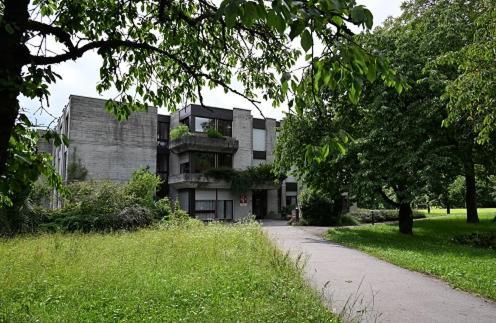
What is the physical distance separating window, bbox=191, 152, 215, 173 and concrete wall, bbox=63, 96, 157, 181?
3.74 m

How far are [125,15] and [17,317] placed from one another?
422 cm

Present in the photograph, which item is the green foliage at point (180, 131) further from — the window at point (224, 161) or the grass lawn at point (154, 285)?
the grass lawn at point (154, 285)

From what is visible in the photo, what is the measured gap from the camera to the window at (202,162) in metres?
38.2

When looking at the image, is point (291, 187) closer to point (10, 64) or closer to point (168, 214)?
point (168, 214)

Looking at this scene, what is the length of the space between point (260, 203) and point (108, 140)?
53.4 feet

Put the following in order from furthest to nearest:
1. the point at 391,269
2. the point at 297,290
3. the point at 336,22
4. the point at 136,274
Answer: the point at 391,269 → the point at 136,274 → the point at 297,290 → the point at 336,22

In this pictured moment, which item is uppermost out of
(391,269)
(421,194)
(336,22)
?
(336,22)

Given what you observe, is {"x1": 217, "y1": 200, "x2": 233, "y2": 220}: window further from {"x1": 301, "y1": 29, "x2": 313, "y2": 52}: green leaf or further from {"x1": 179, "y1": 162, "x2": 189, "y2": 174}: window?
{"x1": 301, "y1": 29, "x2": 313, "y2": 52}: green leaf

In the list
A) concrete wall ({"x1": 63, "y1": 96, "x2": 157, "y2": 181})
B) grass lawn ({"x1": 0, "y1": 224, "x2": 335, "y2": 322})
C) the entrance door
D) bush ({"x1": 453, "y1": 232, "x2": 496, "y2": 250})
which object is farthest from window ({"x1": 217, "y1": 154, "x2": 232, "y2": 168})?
grass lawn ({"x1": 0, "y1": 224, "x2": 335, "y2": 322})

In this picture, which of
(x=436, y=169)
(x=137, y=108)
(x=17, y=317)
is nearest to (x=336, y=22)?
(x=137, y=108)

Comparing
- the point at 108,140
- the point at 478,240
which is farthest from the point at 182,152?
the point at 478,240

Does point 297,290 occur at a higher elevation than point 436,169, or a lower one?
lower

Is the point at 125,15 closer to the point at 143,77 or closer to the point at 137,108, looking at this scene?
the point at 143,77

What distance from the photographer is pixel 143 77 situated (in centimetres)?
570
